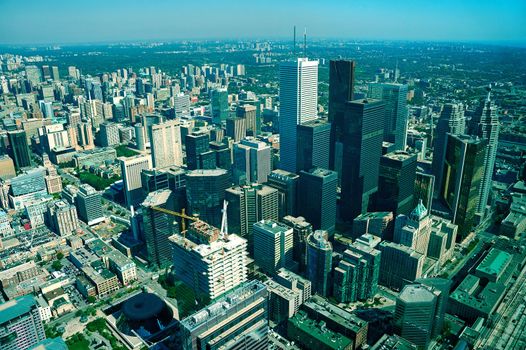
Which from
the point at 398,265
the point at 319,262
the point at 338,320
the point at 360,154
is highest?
the point at 360,154

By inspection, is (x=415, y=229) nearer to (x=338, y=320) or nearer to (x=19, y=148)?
(x=338, y=320)

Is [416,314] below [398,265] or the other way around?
the other way around

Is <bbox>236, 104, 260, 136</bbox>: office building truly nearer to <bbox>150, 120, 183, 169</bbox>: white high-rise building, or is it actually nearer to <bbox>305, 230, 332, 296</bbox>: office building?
<bbox>150, 120, 183, 169</bbox>: white high-rise building

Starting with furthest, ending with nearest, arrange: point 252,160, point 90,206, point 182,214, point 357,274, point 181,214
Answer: point 252,160, point 90,206, point 182,214, point 181,214, point 357,274

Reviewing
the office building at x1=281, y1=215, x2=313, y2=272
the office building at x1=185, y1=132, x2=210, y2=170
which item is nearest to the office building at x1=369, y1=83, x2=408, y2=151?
the office building at x1=185, y1=132, x2=210, y2=170

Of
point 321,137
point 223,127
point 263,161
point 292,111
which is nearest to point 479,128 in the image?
point 321,137

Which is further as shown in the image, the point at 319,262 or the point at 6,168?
the point at 6,168

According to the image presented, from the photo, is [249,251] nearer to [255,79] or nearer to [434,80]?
[434,80]

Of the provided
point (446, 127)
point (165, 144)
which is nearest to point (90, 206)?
point (165, 144)
